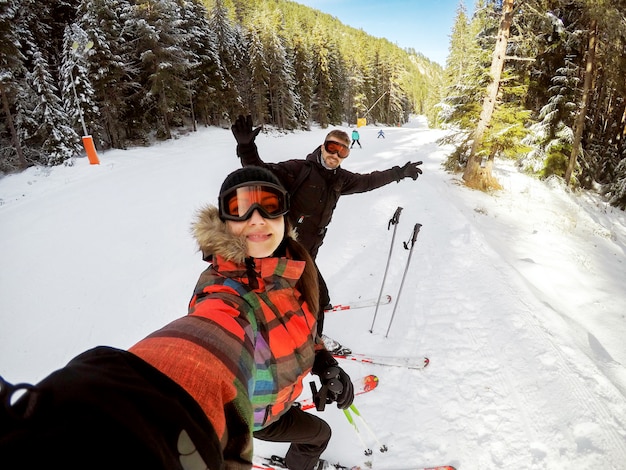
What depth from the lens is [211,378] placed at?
3.34 feet

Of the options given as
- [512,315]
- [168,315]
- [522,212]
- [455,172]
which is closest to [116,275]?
[168,315]

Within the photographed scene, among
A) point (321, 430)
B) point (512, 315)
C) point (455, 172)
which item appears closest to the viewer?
point (321, 430)

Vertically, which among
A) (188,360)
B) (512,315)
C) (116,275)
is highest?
(188,360)

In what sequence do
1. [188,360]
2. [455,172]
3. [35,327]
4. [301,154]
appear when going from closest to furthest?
[188,360] < [35,327] < [455,172] < [301,154]

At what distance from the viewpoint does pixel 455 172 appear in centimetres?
1399

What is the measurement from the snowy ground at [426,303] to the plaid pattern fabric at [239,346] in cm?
205

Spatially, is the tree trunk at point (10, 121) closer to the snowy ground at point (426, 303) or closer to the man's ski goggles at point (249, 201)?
the snowy ground at point (426, 303)

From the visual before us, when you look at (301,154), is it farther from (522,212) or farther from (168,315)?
(168,315)

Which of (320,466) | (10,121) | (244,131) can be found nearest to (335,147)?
(244,131)

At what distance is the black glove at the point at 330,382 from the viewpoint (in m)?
2.18

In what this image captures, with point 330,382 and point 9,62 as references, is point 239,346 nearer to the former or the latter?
point 330,382

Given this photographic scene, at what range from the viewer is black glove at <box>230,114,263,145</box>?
3543 millimetres

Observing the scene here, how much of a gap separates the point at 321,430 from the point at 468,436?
1723 mm

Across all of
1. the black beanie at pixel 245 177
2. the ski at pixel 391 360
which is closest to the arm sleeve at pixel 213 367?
the black beanie at pixel 245 177
